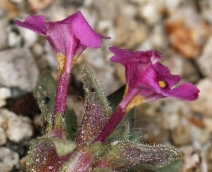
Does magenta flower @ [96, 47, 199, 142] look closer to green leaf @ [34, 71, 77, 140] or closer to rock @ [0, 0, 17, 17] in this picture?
green leaf @ [34, 71, 77, 140]

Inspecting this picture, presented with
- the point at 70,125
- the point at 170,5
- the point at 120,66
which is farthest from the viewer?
the point at 170,5

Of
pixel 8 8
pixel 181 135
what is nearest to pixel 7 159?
pixel 8 8

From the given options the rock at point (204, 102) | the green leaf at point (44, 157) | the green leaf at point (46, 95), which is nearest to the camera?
the green leaf at point (44, 157)

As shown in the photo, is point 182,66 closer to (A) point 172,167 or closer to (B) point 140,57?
(A) point 172,167

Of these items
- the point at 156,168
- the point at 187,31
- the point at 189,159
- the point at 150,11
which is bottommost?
the point at 189,159

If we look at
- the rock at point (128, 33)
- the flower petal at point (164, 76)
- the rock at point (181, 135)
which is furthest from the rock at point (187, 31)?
the flower petal at point (164, 76)

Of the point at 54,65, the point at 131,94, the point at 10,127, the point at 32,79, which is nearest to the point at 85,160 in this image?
the point at 131,94

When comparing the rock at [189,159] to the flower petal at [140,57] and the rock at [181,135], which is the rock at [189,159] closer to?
the rock at [181,135]
